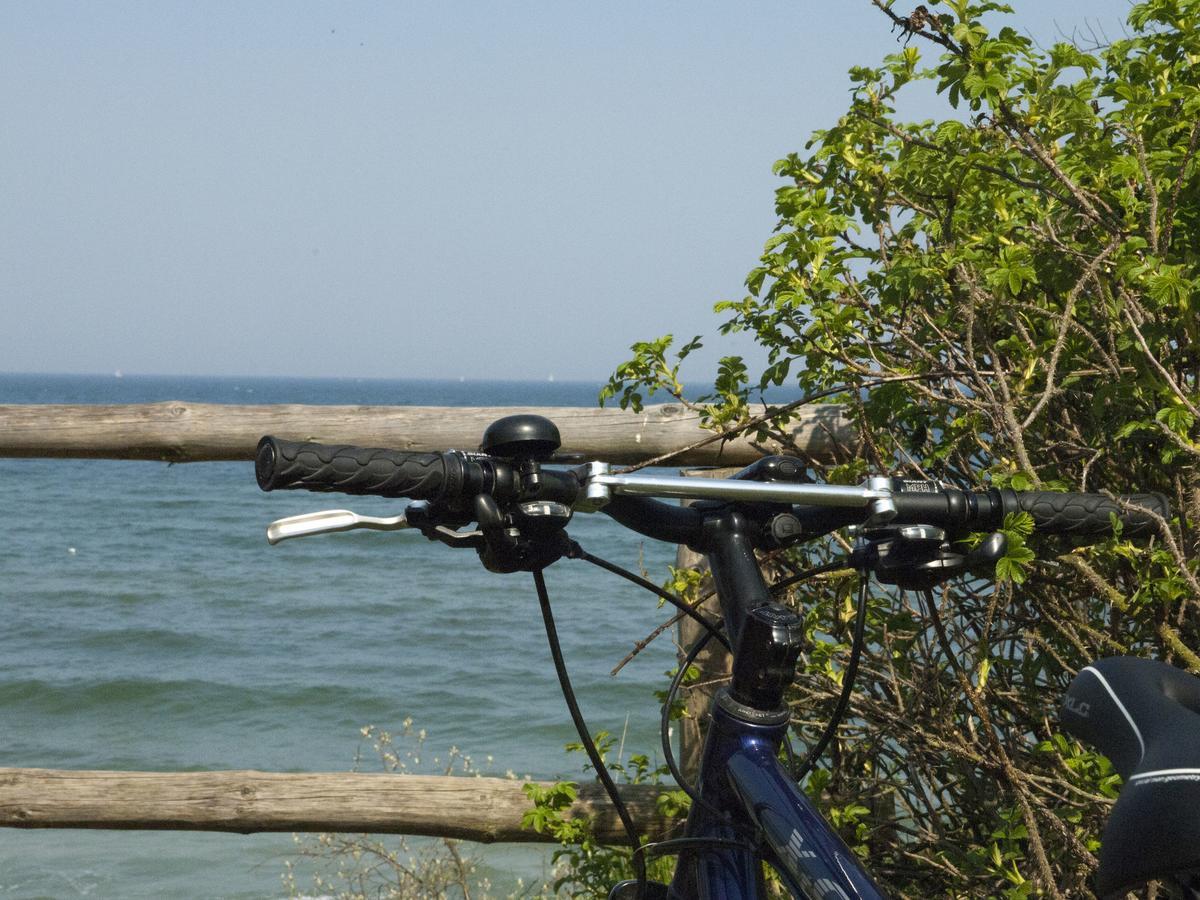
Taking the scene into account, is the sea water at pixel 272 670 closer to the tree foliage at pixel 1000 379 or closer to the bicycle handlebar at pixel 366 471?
the tree foliage at pixel 1000 379

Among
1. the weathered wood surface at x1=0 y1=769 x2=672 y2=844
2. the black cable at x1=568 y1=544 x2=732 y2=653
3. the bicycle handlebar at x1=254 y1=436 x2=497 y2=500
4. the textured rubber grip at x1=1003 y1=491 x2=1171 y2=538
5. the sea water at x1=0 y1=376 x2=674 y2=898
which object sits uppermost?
the bicycle handlebar at x1=254 y1=436 x2=497 y2=500

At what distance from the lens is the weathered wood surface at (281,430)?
2.77 metres

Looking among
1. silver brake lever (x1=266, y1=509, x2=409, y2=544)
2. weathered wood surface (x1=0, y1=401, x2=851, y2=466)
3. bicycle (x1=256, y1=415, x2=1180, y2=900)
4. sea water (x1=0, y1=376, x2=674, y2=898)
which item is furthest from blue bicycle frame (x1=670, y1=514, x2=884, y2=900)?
sea water (x1=0, y1=376, x2=674, y2=898)

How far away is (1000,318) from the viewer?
2246mm

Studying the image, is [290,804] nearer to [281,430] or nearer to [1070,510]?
[281,430]

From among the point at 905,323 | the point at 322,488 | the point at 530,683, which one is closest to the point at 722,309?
the point at 905,323

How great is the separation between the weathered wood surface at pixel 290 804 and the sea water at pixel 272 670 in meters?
1.81

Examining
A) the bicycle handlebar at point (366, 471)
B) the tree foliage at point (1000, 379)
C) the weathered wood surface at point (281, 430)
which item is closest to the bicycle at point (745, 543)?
the bicycle handlebar at point (366, 471)

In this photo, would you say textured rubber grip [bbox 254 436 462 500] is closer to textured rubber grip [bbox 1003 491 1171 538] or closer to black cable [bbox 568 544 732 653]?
black cable [bbox 568 544 732 653]

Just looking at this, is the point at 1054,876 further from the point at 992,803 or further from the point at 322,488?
the point at 322,488

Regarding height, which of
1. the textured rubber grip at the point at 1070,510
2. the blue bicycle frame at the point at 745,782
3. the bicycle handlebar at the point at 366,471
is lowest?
the blue bicycle frame at the point at 745,782

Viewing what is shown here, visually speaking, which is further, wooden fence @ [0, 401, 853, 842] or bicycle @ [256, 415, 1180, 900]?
wooden fence @ [0, 401, 853, 842]

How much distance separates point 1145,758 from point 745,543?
53 cm

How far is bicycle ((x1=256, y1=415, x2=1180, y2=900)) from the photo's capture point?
42.6 inches
